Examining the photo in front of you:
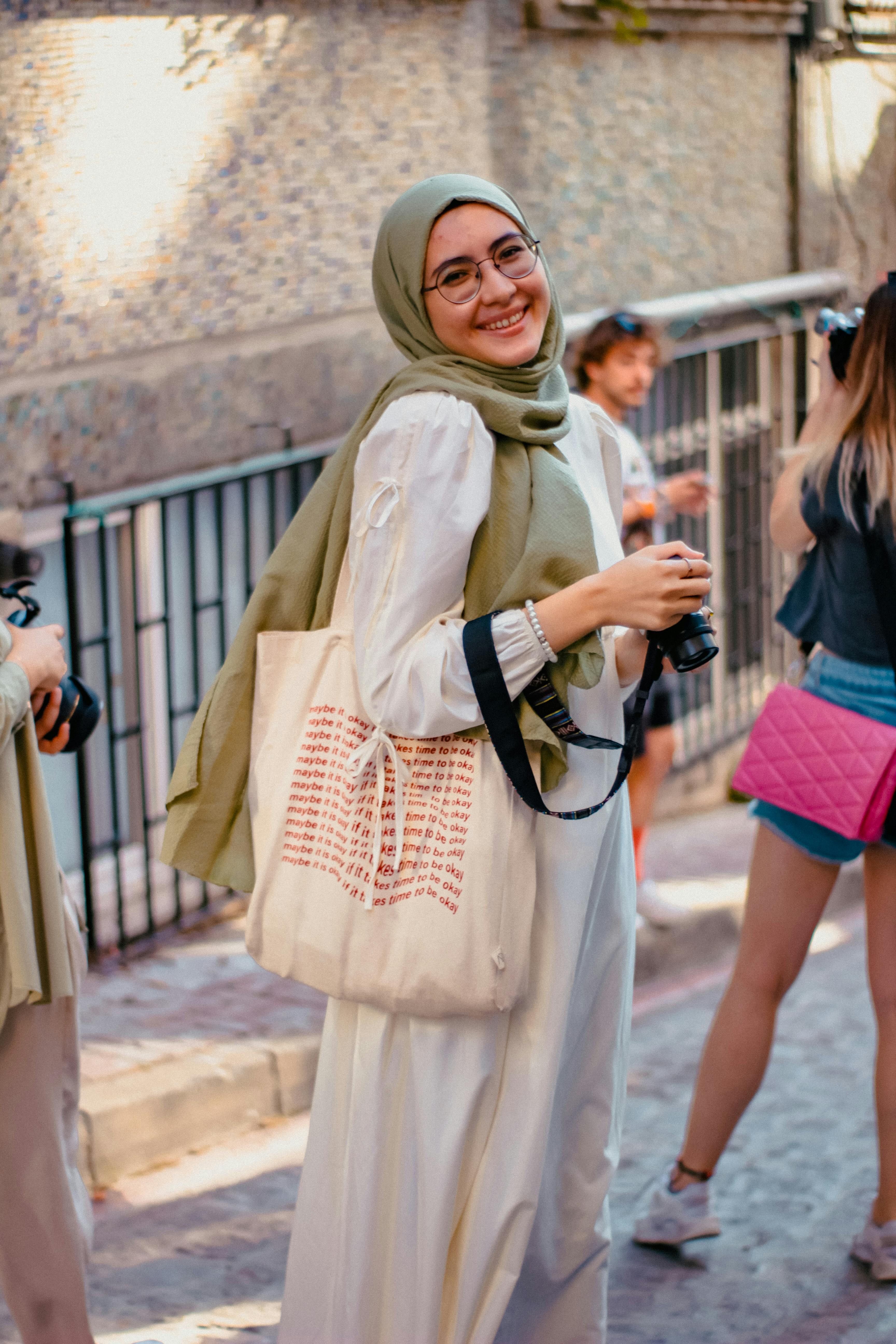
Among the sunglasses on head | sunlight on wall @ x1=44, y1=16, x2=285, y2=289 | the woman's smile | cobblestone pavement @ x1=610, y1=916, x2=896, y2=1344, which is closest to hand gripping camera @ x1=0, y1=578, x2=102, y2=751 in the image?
the woman's smile

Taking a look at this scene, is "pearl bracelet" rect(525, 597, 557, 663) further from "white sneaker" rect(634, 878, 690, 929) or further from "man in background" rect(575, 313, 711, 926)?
"white sneaker" rect(634, 878, 690, 929)

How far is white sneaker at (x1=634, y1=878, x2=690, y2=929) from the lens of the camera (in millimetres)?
5656

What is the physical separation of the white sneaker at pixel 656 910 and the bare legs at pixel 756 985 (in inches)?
84.2

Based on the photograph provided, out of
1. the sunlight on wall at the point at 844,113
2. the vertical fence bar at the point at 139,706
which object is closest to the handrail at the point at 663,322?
the vertical fence bar at the point at 139,706

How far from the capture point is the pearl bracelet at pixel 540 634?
2.37 metres

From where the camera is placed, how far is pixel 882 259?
9055mm

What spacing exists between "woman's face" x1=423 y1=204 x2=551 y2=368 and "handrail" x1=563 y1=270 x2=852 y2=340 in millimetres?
4048

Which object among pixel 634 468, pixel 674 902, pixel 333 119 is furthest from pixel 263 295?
pixel 674 902

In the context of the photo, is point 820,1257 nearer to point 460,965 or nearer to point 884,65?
point 460,965

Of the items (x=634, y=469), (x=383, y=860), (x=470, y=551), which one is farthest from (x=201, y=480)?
(x=383, y=860)

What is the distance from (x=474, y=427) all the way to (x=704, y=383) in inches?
222

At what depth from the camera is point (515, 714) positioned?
241 centimetres

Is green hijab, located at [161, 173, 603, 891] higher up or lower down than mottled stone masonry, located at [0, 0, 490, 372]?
lower down

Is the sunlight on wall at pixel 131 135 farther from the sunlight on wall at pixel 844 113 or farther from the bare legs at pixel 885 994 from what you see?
the sunlight on wall at pixel 844 113
